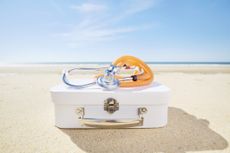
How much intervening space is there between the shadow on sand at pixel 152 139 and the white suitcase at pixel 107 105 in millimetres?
98

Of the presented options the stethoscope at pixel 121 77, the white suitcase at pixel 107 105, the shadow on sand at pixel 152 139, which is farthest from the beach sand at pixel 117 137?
the stethoscope at pixel 121 77

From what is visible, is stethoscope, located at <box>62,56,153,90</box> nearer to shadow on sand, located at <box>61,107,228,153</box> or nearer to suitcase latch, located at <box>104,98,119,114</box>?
suitcase latch, located at <box>104,98,119,114</box>

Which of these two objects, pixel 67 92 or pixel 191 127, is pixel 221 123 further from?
pixel 67 92

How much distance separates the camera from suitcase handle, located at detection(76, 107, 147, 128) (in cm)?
97

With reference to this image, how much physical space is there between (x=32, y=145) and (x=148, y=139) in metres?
0.79

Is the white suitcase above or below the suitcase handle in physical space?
above

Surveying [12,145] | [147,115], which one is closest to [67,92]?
[12,145]

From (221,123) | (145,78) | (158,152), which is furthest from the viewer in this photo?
(221,123)

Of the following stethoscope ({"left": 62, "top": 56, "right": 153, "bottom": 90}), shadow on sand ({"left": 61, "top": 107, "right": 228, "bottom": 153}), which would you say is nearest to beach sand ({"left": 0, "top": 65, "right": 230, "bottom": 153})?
shadow on sand ({"left": 61, "top": 107, "right": 228, "bottom": 153})

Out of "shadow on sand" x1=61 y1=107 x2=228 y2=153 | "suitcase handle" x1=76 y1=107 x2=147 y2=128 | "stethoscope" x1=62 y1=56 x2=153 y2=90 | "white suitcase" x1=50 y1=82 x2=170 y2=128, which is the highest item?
"stethoscope" x1=62 y1=56 x2=153 y2=90

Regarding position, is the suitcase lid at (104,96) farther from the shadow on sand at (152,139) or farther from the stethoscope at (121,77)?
the shadow on sand at (152,139)

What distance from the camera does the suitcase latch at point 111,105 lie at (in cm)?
103

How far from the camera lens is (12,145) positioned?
3.18 feet

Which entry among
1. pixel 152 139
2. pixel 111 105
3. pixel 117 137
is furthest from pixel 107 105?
pixel 152 139
